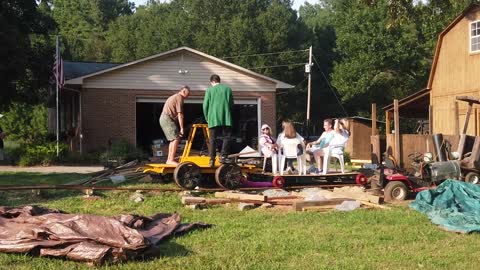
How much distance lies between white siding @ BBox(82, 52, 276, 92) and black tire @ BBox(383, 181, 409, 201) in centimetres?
1512

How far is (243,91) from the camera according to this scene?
86.4 feet

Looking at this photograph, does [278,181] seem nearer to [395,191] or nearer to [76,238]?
[395,191]

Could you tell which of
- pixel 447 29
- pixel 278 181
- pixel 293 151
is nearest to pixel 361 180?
pixel 293 151

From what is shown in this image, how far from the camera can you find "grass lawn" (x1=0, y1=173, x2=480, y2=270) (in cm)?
617

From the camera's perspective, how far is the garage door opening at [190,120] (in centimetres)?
2594

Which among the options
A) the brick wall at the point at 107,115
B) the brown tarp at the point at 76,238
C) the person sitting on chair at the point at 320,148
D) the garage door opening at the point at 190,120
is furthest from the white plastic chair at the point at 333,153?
the brick wall at the point at 107,115

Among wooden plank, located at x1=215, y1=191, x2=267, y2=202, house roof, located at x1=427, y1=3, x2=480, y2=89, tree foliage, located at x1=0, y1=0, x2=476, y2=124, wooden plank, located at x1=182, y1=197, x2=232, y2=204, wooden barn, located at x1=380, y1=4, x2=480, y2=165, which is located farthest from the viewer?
tree foliage, located at x1=0, y1=0, x2=476, y2=124

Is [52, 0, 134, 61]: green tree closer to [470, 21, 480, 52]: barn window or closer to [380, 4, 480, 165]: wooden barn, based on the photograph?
[380, 4, 480, 165]: wooden barn

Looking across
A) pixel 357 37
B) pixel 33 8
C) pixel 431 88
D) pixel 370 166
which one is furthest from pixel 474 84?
pixel 357 37

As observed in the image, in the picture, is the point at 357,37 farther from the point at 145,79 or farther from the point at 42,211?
the point at 42,211

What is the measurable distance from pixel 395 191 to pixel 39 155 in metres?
14.2

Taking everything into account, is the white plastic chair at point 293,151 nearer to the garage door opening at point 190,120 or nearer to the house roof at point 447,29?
the garage door opening at point 190,120

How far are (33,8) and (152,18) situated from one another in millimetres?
42624

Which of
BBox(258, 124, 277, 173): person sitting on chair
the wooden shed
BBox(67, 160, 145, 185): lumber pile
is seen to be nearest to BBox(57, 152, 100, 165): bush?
BBox(67, 160, 145, 185): lumber pile
